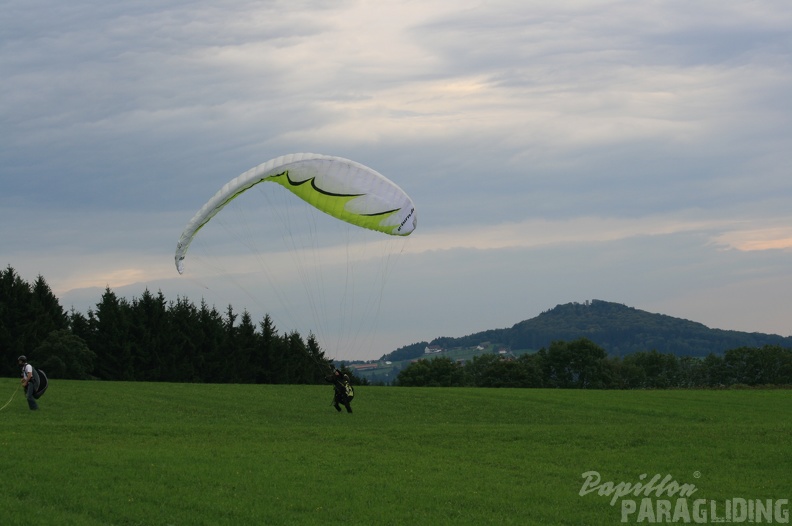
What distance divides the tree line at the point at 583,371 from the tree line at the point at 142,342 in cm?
1875

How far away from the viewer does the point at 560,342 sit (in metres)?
106

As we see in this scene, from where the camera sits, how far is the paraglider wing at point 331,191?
25.2 metres

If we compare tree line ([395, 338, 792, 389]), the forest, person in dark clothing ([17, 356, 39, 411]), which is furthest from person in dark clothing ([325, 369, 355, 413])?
tree line ([395, 338, 792, 389])

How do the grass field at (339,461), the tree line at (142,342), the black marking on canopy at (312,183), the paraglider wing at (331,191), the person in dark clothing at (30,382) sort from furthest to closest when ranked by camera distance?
the tree line at (142,342) → the person in dark clothing at (30,382) → the black marking on canopy at (312,183) → the paraglider wing at (331,191) → the grass field at (339,461)

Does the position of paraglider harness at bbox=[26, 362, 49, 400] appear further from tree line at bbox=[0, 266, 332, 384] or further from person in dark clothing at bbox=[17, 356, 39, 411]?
tree line at bbox=[0, 266, 332, 384]

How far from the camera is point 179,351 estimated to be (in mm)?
75125

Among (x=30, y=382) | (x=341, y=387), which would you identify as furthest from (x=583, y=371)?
(x=30, y=382)

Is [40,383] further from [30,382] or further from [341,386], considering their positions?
[341,386]

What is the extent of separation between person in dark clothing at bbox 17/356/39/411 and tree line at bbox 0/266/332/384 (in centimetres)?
3360

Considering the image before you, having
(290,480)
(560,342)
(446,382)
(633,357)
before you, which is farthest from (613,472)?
(633,357)

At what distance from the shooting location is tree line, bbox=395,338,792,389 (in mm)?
93625

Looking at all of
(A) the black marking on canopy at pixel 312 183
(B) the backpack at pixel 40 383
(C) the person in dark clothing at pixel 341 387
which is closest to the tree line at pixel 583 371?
(C) the person in dark clothing at pixel 341 387

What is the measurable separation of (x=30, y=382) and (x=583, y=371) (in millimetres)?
85697

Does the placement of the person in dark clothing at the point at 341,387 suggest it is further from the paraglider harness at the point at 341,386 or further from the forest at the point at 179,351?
the forest at the point at 179,351
